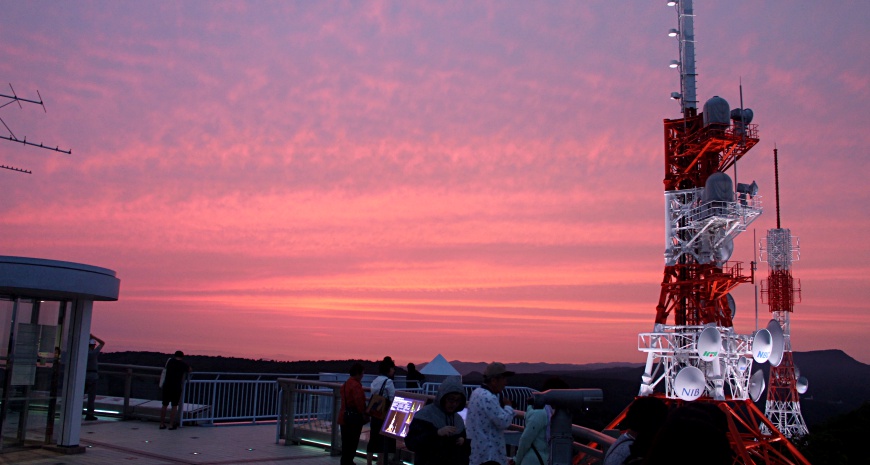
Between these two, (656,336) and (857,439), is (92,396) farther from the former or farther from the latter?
(656,336)

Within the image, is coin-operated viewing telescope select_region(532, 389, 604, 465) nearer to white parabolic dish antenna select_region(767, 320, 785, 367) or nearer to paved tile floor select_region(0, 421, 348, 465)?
paved tile floor select_region(0, 421, 348, 465)

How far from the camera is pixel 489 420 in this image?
6.95 m

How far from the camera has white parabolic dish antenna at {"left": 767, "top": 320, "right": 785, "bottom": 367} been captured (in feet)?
122

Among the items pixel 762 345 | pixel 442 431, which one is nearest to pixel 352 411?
pixel 442 431

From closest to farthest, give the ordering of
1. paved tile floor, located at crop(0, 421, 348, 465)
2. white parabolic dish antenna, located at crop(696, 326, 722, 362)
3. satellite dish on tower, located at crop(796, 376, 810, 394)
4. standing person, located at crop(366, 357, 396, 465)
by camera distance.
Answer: standing person, located at crop(366, 357, 396, 465)
paved tile floor, located at crop(0, 421, 348, 465)
white parabolic dish antenna, located at crop(696, 326, 722, 362)
satellite dish on tower, located at crop(796, 376, 810, 394)

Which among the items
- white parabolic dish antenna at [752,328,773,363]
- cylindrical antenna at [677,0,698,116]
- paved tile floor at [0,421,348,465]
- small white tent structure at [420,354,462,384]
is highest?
cylindrical antenna at [677,0,698,116]

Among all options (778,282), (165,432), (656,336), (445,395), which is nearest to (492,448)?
(445,395)

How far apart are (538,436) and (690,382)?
34075mm

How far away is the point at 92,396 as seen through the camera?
18.2 m

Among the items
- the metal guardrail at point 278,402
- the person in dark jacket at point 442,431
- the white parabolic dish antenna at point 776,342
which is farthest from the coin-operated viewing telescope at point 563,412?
the white parabolic dish antenna at point 776,342

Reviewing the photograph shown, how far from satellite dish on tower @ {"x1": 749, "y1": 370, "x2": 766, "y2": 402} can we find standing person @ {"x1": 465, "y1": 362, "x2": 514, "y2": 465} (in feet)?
134

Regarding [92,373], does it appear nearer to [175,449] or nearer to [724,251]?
[175,449]

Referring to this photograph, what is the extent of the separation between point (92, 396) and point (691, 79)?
39973 mm

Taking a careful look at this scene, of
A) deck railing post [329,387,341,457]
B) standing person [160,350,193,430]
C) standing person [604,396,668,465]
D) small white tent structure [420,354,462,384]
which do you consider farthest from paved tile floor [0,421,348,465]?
standing person [604,396,668,465]
